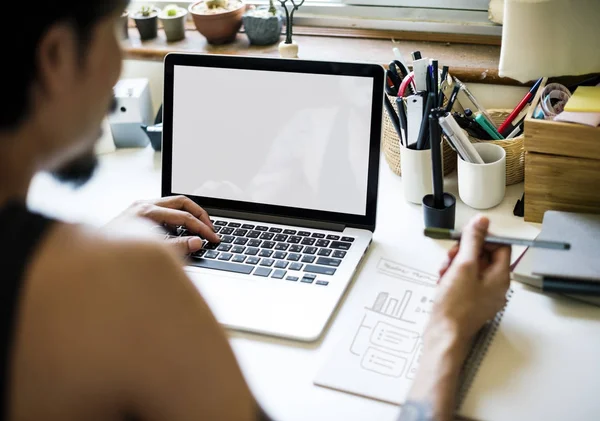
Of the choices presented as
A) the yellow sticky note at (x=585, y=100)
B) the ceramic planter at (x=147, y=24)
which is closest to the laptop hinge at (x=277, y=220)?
the yellow sticky note at (x=585, y=100)

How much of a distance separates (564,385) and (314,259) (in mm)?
366

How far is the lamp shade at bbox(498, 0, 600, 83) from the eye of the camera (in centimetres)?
108

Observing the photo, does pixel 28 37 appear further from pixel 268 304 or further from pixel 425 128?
pixel 425 128

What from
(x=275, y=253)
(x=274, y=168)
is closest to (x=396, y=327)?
(x=275, y=253)

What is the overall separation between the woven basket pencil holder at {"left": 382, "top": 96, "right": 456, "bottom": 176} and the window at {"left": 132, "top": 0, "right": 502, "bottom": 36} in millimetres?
366

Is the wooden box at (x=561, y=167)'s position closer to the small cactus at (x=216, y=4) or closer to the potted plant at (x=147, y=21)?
the small cactus at (x=216, y=4)

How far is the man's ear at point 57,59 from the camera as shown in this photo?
49 cm

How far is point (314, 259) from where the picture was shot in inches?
37.7

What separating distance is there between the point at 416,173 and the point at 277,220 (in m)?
0.24

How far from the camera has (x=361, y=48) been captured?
1.45 meters

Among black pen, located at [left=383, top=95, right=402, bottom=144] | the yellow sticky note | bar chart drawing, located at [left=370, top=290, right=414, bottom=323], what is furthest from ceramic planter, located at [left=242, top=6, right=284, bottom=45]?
bar chart drawing, located at [left=370, top=290, right=414, bottom=323]

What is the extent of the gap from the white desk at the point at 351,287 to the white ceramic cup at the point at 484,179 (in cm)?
2

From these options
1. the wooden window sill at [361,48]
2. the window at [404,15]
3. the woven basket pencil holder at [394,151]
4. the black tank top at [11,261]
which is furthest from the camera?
the window at [404,15]

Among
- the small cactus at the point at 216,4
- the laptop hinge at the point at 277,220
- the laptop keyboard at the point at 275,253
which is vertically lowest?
the laptop keyboard at the point at 275,253
